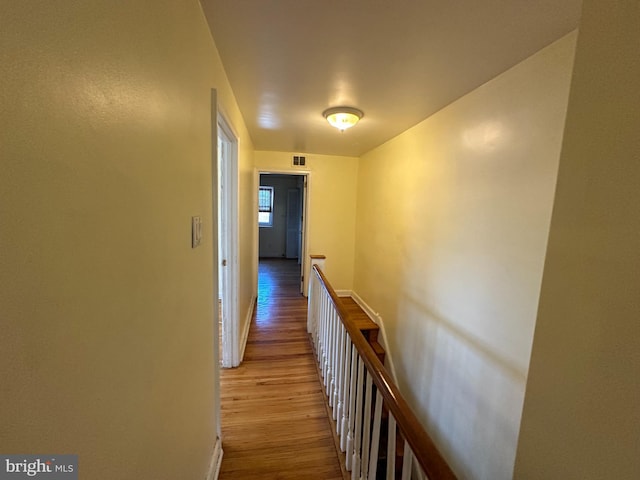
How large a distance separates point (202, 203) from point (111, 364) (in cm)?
80

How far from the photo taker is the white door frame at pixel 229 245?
2123mm

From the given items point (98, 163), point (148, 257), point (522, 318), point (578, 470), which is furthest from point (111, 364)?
point (522, 318)

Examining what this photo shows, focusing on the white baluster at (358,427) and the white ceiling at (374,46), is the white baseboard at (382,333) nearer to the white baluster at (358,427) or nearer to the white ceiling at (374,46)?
the white baluster at (358,427)

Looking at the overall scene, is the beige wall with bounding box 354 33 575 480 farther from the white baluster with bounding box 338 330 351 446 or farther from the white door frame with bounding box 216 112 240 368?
the white door frame with bounding box 216 112 240 368

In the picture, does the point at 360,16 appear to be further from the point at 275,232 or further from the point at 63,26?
the point at 275,232

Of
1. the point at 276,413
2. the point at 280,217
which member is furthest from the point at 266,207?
the point at 276,413

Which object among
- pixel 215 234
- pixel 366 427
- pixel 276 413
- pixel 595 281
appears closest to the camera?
pixel 595 281

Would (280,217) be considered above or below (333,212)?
below

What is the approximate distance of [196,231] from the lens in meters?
1.14

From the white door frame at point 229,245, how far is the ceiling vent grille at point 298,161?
1919mm

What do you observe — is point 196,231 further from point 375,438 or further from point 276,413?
point 276,413

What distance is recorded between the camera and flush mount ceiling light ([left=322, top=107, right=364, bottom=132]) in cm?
215

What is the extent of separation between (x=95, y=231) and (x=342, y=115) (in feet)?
6.72

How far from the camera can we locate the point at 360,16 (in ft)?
3.71
